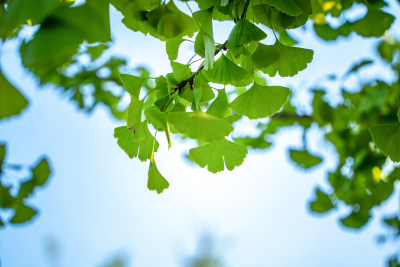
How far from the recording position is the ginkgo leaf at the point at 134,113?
47 centimetres

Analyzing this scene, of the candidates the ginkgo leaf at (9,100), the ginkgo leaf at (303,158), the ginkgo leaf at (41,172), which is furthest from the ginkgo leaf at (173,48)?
the ginkgo leaf at (303,158)

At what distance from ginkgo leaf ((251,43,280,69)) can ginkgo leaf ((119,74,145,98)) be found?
178mm

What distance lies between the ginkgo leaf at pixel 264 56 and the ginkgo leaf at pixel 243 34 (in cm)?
3

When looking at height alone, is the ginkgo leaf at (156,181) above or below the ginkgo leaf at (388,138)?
above

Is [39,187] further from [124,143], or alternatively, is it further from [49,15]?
[49,15]

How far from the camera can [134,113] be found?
473mm

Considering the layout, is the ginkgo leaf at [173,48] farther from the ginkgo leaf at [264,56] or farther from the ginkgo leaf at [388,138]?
the ginkgo leaf at [388,138]

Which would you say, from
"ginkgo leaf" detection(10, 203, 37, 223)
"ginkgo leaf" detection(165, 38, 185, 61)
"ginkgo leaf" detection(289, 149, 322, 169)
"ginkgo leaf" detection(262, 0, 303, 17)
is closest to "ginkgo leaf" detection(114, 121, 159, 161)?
"ginkgo leaf" detection(165, 38, 185, 61)

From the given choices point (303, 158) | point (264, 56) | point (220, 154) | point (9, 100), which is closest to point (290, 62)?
point (264, 56)

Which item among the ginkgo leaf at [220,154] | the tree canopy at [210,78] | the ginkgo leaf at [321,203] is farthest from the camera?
the ginkgo leaf at [321,203]

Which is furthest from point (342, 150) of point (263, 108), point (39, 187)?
point (39, 187)

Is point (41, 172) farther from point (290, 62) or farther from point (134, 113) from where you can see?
point (290, 62)

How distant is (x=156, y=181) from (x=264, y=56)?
0.23 m

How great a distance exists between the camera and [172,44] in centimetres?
50
